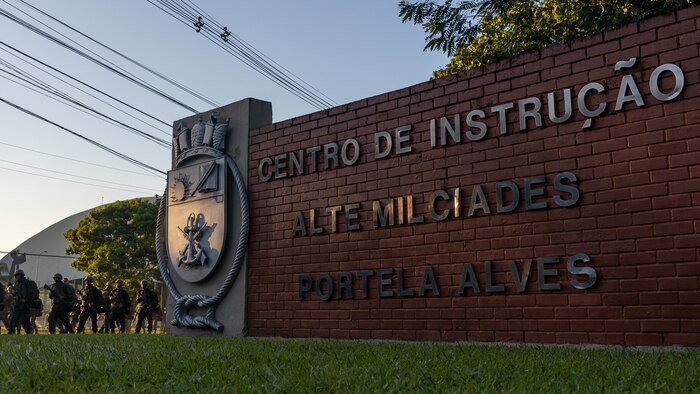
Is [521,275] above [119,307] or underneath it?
above

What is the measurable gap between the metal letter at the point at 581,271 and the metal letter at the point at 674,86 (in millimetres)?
1619

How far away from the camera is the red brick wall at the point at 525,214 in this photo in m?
6.74

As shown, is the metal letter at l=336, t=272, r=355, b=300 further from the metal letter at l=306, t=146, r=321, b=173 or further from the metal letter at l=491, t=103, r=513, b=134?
the metal letter at l=491, t=103, r=513, b=134

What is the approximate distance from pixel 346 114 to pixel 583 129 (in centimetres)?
334

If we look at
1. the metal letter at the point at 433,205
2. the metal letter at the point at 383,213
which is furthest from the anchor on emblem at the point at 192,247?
the metal letter at the point at 433,205

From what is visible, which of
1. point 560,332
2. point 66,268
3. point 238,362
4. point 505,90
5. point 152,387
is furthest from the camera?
point 66,268

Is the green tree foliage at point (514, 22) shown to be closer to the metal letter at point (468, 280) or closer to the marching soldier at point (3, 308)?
the metal letter at point (468, 280)

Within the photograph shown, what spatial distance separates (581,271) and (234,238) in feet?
17.8

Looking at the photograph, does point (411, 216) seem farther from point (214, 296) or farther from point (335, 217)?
point (214, 296)

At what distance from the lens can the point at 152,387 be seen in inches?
179

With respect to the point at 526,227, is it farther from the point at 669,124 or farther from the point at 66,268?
the point at 66,268

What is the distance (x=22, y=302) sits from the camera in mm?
17656

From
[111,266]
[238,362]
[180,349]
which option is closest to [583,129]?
[238,362]

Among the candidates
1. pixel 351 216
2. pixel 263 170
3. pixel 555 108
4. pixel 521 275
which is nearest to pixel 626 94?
pixel 555 108
